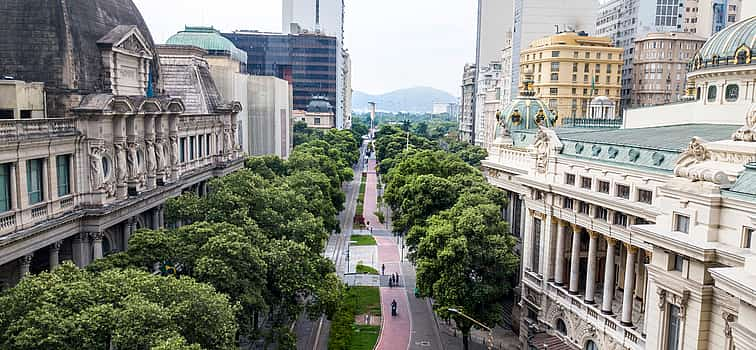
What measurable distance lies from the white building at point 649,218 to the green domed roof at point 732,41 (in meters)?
0.10

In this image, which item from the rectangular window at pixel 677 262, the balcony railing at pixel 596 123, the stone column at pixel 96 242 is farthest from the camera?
the balcony railing at pixel 596 123

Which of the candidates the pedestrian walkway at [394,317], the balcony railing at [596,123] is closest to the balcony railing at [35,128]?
the pedestrian walkway at [394,317]

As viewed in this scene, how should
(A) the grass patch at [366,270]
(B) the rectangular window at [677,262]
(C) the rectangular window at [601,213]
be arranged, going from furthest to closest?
A: (A) the grass patch at [366,270] < (C) the rectangular window at [601,213] < (B) the rectangular window at [677,262]

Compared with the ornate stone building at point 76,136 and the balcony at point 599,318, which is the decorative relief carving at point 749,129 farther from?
the ornate stone building at point 76,136

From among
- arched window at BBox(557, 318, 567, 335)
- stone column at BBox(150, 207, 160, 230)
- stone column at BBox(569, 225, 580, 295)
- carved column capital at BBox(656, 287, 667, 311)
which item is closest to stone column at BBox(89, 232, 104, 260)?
stone column at BBox(150, 207, 160, 230)

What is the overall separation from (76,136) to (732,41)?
5146 centimetres

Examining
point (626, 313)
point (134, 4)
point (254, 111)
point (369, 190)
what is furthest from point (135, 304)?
point (369, 190)

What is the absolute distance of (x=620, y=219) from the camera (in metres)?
44.6

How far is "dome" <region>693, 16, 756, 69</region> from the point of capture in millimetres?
44000

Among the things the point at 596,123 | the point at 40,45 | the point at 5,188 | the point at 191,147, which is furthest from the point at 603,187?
the point at 191,147

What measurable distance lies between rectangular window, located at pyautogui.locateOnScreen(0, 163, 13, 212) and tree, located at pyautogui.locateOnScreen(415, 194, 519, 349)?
105ft

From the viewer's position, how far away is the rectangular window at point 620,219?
44.0 metres

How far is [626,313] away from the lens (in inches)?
1695

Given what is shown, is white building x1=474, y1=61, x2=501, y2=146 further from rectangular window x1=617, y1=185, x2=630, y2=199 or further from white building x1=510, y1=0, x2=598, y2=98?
rectangular window x1=617, y1=185, x2=630, y2=199
